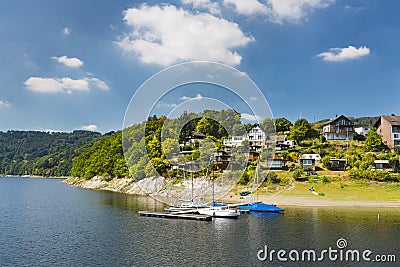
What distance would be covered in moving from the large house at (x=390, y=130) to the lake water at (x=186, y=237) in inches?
1552

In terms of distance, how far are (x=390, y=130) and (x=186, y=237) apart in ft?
227

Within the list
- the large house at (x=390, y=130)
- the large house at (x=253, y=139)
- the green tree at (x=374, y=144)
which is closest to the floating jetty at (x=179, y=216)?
the large house at (x=253, y=139)

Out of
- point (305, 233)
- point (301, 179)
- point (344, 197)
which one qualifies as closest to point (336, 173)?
point (301, 179)

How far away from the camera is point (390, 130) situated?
277 ft

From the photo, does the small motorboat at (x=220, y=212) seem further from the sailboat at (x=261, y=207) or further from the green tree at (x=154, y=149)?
the green tree at (x=154, y=149)

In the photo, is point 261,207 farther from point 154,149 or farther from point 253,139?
point 253,139

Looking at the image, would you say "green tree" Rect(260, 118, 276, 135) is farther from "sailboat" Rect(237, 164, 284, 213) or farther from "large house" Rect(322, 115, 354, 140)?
"sailboat" Rect(237, 164, 284, 213)

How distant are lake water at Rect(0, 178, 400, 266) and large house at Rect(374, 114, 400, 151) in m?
39.4

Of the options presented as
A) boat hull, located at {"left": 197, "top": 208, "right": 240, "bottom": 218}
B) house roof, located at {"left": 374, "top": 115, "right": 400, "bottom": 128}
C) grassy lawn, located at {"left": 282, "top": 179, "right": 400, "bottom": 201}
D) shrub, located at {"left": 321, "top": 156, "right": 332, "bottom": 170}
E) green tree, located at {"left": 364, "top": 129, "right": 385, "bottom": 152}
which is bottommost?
boat hull, located at {"left": 197, "top": 208, "right": 240, "bottom": 218}

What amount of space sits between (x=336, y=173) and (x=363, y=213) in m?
22.7

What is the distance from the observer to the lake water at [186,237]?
27469mm

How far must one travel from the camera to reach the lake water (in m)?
27.5

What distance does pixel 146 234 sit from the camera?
36562 mm


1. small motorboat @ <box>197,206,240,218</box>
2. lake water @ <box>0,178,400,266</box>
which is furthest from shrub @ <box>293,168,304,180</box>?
small motorboat @ <box>197,206,240,218</box>
